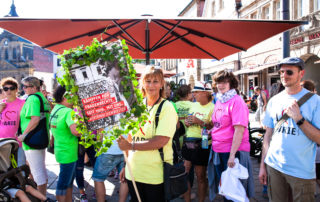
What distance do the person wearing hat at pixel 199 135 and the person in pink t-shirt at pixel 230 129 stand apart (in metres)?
0.51

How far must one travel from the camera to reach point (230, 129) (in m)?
2.96

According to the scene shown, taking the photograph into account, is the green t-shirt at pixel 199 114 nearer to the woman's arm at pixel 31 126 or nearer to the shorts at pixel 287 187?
the shorts at pixel 287 187

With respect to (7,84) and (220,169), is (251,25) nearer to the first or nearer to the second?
(220,169)

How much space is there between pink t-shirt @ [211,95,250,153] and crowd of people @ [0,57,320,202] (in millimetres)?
11

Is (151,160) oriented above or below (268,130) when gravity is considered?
below

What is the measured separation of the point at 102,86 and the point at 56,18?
6.98ft

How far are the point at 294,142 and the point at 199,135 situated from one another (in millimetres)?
1588

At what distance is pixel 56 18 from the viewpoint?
3619 millimetres

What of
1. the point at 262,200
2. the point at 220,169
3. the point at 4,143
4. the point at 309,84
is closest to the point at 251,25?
the point at 309,84

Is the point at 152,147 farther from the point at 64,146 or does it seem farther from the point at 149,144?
the point at 64,146

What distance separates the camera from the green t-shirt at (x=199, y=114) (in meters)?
3.73

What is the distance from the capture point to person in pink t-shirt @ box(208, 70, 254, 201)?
2828 mm

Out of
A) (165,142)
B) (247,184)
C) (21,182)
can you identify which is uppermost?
(165,142)

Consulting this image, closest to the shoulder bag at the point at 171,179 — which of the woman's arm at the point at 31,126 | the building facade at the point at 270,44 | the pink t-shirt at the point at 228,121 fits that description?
the pink t-shirt at the point at 228,121
